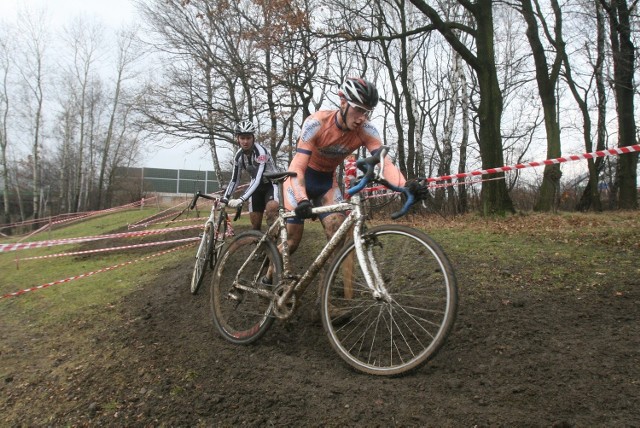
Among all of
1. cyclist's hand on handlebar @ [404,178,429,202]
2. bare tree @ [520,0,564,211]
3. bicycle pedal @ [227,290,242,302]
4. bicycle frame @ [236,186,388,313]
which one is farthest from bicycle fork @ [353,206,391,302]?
bare tree @ [520,0,564,211]

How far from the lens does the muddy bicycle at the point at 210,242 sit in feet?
17.3

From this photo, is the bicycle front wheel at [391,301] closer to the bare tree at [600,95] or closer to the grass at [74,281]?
the grass at [74,281]

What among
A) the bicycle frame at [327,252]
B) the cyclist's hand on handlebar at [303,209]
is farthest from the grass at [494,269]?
the cyclist's hand on handlebar at [303,209]

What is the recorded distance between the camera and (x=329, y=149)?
12.3ft

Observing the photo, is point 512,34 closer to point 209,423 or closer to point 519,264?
point 519,264

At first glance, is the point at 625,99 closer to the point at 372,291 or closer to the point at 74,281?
the point at 372,291

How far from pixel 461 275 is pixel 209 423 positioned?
9.68 feet

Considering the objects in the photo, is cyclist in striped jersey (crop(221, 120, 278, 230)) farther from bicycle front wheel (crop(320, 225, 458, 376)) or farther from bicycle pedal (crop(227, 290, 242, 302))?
bicycle front wheel (crop(320, 225, 458, 376))

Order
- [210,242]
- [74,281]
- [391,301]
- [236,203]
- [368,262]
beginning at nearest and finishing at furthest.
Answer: [391,301], [368,262], [236,203], [210,242], [74,281]

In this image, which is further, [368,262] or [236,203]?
[236,203]

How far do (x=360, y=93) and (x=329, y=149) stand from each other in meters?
0.65

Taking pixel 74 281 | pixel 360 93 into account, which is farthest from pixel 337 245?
pixel 74 281

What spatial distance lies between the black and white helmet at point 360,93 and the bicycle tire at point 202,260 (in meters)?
2.91

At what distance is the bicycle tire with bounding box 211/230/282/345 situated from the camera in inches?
136
